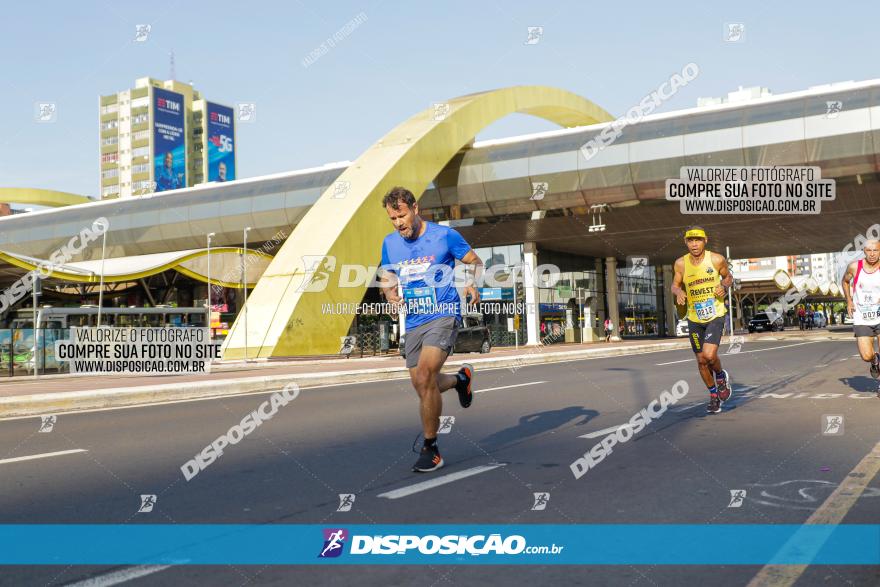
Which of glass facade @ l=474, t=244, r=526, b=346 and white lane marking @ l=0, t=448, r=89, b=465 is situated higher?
glass facade @ l=474, t=244, r=526, b=346

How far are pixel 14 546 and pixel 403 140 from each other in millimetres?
33238

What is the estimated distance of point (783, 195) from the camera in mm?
36500

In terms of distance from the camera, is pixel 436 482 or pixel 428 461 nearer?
pixel 436 482

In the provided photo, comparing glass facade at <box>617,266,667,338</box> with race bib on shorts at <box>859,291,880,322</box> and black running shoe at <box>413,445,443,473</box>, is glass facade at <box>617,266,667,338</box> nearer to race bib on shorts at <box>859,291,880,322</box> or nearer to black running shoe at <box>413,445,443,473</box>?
race bib on shorts at <box>859,291,880,322</box>

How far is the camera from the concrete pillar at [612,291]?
182 feet

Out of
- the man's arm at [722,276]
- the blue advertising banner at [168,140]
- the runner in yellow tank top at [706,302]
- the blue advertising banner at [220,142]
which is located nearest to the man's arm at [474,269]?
the runner in yellow tank top at [706,302]

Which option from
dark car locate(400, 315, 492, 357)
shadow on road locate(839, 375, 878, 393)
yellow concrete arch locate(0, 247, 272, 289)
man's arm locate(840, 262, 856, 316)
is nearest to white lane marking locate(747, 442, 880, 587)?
man's arm locate(840, 262, 856, 316)

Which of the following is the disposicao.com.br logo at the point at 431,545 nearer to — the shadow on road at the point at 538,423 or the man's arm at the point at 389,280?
the man's arm at the point at 389,280

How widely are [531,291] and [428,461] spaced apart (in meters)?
41.0

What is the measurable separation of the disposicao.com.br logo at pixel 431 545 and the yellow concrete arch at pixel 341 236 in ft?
80.0

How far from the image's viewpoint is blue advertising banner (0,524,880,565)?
11.2ft

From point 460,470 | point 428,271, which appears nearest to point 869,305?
point 428,271

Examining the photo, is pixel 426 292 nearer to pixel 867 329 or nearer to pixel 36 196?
pixel 867 329

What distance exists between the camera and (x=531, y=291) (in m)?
46.1
